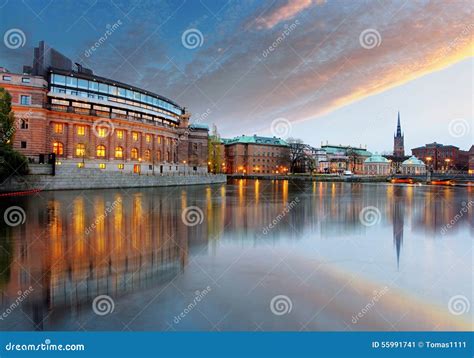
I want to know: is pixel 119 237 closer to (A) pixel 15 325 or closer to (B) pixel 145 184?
(A) pixel 15 325

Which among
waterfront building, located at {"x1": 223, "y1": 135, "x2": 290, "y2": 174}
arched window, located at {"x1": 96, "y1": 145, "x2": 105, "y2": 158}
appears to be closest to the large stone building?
arched window, located at {"x1": 96, "y1": 145, "x2": 105, "y2": 158}

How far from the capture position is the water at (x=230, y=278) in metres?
6.45

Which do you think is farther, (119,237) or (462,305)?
(119,237)

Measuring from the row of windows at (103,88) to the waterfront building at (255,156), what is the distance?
77144mm

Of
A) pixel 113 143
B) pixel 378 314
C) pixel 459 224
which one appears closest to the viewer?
pixel 378 314

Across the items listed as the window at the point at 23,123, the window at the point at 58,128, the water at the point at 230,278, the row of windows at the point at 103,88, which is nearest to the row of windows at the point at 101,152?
the window at the point at 58,128

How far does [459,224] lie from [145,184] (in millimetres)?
42338

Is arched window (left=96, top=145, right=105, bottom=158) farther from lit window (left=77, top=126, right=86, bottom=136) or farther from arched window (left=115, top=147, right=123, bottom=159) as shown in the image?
lit window (left=77, top=126, right=86, bottom=136)

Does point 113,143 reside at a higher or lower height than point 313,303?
higher

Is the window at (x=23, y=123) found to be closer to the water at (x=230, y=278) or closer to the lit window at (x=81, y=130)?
the lit window at (x=81, y=130)

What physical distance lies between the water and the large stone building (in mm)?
43790

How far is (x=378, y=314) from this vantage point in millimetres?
6785

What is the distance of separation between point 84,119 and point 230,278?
6351 cm

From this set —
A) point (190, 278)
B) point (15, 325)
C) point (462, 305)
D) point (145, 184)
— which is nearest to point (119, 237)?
point (190, 278)
